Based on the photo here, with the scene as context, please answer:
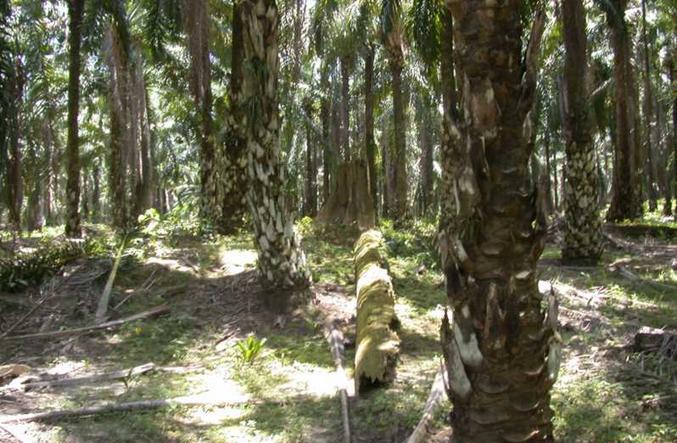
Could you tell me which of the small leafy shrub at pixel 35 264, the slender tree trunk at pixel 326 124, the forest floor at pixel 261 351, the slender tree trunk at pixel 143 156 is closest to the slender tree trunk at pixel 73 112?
the forest floor at pixel 261 351

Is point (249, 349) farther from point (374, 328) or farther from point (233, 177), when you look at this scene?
point (233, 177)

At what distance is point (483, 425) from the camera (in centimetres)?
344

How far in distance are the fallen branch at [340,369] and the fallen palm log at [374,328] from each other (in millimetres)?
192

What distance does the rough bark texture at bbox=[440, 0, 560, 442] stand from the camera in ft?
11.2

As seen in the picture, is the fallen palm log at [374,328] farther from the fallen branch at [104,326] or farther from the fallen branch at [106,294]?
the fallen branch at [106,294]

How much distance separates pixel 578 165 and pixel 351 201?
5106 millimetres

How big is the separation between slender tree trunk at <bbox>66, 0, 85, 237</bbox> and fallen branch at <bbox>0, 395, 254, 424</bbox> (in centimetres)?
1038

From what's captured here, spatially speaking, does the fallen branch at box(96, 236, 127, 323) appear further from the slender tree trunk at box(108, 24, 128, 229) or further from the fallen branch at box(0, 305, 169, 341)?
the slender tree trunk at box(108, 24, 128, 229)

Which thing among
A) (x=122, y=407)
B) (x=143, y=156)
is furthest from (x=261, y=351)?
(x=143, y=156)

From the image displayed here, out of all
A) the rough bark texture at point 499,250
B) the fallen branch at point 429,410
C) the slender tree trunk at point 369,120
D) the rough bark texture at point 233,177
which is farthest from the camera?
the slender tree trunk at point 369,120

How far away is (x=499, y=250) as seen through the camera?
3420mm

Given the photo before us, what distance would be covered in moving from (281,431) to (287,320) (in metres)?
3.22

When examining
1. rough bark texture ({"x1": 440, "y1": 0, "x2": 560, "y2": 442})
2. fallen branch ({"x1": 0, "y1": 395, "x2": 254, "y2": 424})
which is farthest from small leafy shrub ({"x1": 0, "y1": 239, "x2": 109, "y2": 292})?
rough bark texture ({"x1": 440, "y1": 0, "x2": 560, "y2": 442})

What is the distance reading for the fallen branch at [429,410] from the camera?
179 inches
